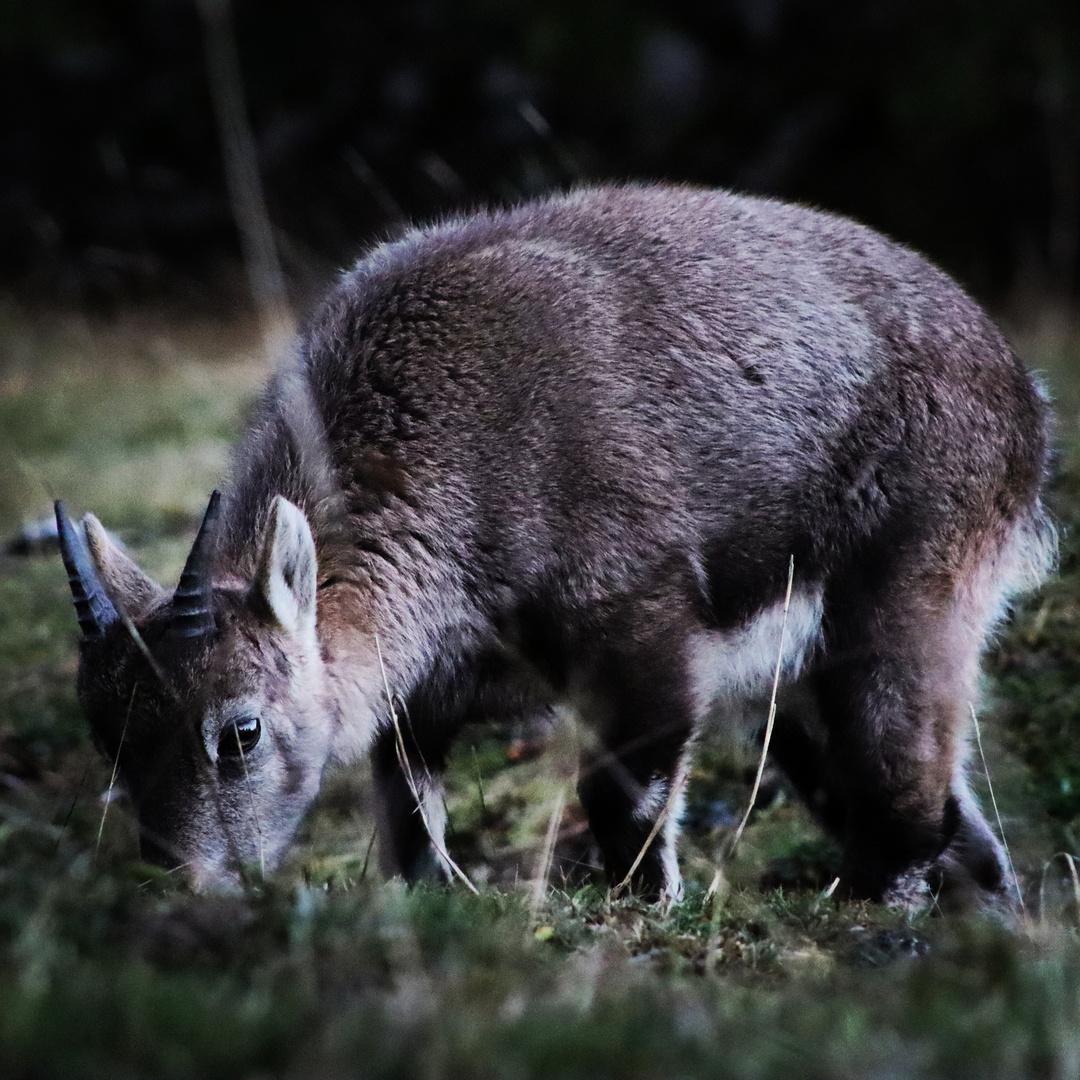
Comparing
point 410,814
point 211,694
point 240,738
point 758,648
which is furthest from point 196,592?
point 758,648

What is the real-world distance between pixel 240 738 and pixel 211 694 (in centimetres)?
17

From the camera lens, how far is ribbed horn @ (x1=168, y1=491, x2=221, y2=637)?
4.23 m

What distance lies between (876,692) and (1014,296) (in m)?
10.0

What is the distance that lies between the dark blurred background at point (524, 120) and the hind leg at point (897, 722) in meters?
8.43

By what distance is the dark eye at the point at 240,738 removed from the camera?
432 centimetres

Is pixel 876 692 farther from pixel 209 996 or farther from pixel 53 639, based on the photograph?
pixel 53 639

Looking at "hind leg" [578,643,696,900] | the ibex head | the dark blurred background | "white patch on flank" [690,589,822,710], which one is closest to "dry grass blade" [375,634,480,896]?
the ibex head

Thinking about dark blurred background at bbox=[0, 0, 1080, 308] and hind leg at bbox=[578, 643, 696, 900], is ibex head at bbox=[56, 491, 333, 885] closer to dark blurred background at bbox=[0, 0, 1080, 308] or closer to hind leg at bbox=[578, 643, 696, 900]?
hind leg at bbox=[578, 643, 696, 900]

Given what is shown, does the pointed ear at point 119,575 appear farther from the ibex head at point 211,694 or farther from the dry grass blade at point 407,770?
the dry grass blade at point 407,770

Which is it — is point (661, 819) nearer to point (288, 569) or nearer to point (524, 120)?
point (288, 569)

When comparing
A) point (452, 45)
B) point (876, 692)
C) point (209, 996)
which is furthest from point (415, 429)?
point (452, 45)

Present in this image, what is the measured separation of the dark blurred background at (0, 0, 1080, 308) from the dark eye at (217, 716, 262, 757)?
893cm

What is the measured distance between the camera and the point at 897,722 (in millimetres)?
5086

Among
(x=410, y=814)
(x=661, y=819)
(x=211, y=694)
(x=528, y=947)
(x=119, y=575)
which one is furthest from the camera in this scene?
(x=410, y=814)
